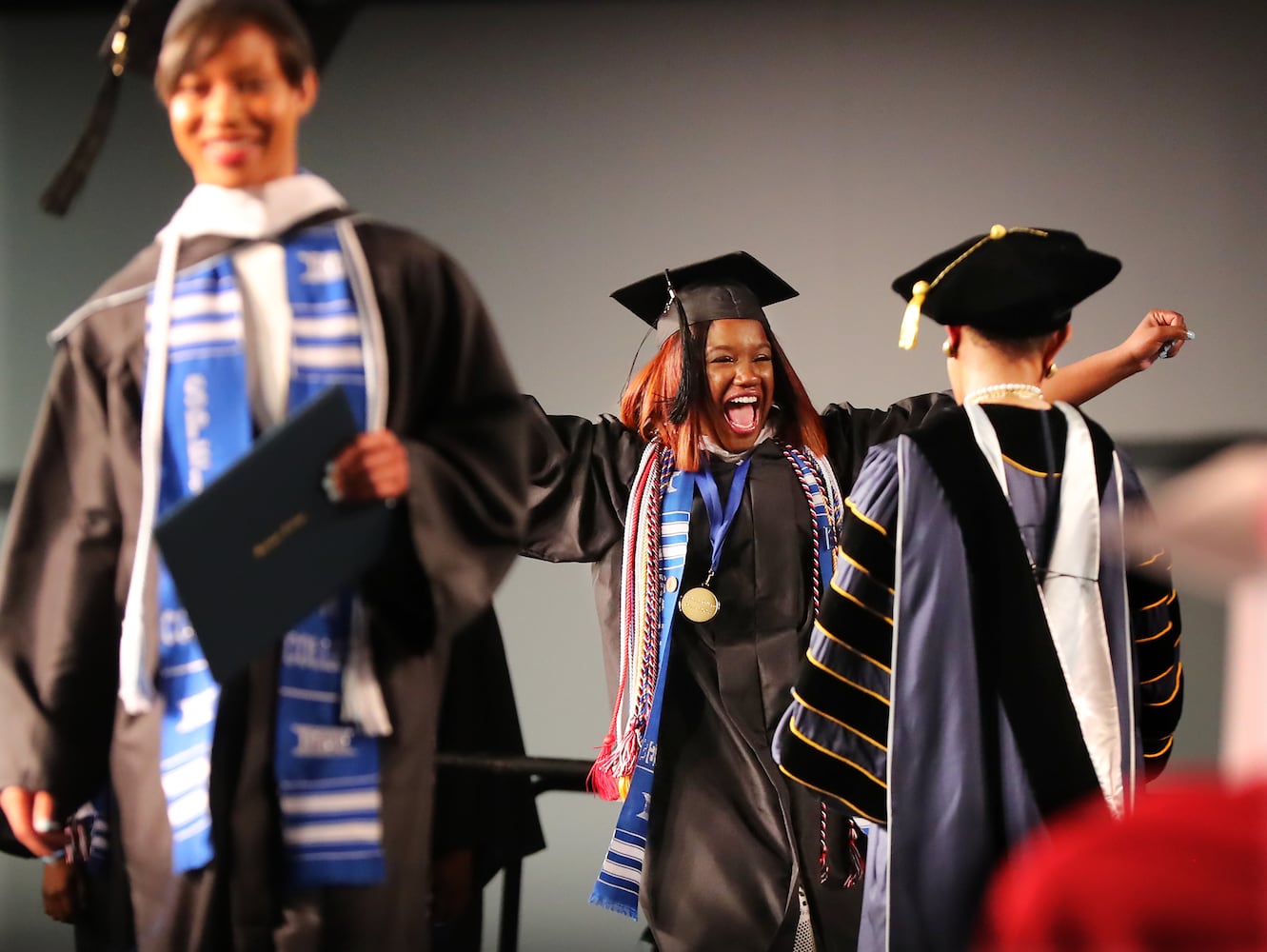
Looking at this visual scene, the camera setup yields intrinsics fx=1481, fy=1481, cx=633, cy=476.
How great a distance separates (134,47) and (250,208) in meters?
0.31

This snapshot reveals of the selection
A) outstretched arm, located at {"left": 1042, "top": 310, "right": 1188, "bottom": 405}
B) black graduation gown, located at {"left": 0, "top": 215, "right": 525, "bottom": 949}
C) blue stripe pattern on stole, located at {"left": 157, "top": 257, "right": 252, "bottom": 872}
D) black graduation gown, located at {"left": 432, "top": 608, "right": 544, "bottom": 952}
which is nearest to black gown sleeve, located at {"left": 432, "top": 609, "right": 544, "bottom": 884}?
black graduation gown, located at {"left": 432, "top": 608, "right": 544, "bottom": 952}

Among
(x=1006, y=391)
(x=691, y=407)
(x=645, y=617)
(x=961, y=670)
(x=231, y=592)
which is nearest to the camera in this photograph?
(x=231, y=592)

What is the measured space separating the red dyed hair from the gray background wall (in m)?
0.10

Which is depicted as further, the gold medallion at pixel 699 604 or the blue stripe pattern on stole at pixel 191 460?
the gold medallion at pixel 699 604

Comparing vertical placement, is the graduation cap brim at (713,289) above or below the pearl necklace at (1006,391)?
above

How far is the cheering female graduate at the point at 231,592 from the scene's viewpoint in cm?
182

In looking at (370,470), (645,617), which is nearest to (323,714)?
(370,470)

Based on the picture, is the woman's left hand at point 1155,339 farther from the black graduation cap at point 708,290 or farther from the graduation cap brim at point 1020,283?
the black graduation cap at point 708,290

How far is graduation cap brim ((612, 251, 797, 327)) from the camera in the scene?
307cm

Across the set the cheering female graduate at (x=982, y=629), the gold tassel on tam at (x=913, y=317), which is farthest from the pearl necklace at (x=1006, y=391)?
the gold tassel on tam at (x=913, y=317)

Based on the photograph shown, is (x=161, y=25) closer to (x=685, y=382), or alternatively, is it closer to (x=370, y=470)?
(x=370, y=470)

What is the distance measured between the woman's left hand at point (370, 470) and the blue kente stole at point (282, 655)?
2.9 inches

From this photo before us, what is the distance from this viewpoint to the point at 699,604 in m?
2.95

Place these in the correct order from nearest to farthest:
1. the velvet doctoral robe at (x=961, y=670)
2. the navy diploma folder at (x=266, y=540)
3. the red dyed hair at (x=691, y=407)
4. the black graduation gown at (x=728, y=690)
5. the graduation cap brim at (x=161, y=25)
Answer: the navy diploma folder at (x=266, y=540) < the graduation cap brim at (x=161, y=25) < the velvet doctoral robe at (x=961, y=670) < the black graduation gown at (x=728, y=690) < the red dyed hair at (x=691, y=407)
